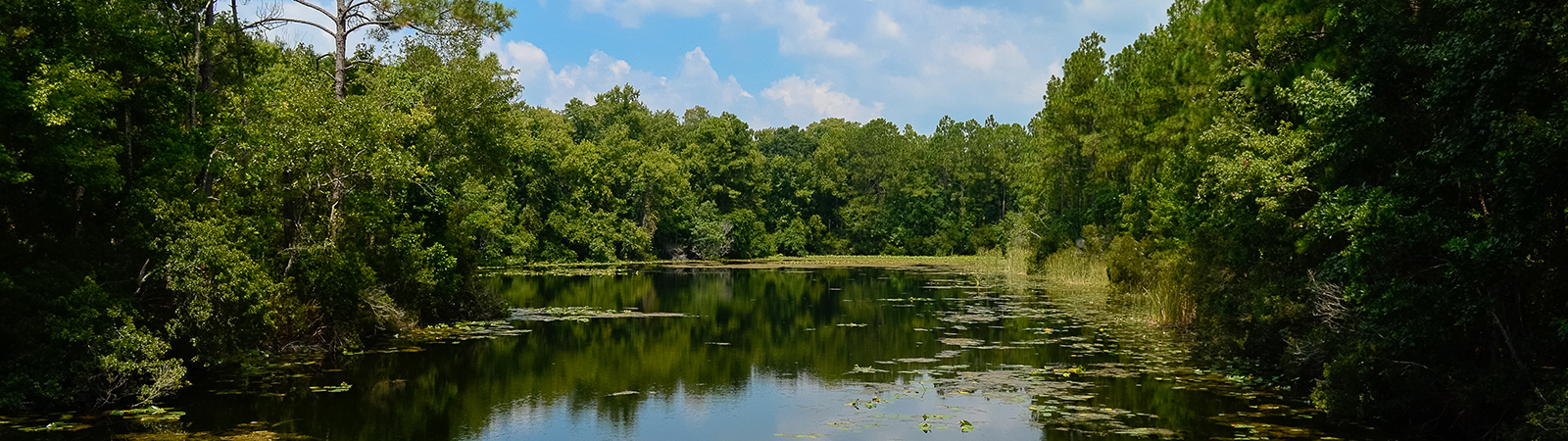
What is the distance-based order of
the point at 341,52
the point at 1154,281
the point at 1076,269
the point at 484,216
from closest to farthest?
1. the point at 341,52
2. the point at 1154,281
3. the point at 484,216
4. the point at 1076,269

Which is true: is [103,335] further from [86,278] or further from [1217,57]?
[1217,57]

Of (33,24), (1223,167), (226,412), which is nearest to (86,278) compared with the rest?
(226,412)

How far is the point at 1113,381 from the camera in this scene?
1845cm

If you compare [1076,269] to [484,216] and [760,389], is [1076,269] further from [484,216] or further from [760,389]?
[760,389]

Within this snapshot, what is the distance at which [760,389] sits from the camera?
717 inches

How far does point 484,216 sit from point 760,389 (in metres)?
17.3

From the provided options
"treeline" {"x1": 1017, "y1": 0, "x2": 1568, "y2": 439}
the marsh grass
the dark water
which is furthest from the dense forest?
the marsh grass

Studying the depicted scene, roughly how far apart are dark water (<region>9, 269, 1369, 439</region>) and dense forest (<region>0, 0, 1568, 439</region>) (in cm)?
126

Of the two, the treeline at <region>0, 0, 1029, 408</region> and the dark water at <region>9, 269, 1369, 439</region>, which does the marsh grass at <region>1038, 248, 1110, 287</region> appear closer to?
the dark water at <region>9, 269, 1369, 439</region>

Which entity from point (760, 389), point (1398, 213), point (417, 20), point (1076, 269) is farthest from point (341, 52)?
point (1076, 269)

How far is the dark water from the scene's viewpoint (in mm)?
14164

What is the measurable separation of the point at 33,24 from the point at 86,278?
3.62m

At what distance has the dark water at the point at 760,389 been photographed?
14.2 meters

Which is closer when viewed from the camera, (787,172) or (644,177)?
(644,177)
